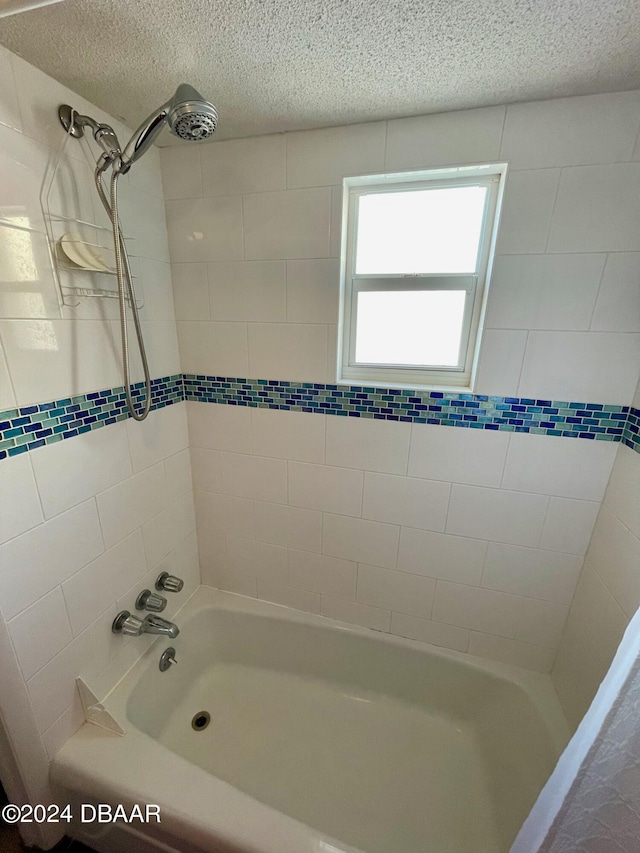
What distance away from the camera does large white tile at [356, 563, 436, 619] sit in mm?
1375

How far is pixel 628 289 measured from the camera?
37.1 inches

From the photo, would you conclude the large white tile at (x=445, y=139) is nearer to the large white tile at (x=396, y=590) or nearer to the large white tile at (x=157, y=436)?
the large white tile at (x=157, y=436)

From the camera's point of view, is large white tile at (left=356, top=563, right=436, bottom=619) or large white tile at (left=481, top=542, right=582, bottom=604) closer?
large white tile at (left=481, top=542, right=582, bottom=604)

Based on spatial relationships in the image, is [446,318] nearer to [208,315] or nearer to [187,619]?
[208,315]

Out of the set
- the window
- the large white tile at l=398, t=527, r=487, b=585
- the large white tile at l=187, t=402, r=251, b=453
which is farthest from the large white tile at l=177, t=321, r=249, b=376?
the large white tile at l=398, t=527, r=487, b=585

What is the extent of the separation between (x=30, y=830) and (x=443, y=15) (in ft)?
7.71

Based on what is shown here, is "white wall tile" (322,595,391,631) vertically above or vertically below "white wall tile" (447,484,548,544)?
below

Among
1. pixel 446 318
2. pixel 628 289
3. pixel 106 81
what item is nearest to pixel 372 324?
pixel 446 318

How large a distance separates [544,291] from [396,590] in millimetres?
1218

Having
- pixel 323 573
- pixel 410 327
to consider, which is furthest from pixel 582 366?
pixel 323 573

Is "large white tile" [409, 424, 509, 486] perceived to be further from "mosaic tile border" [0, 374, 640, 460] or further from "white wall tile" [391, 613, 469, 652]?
"white wall tile" [391, 613, 469, 652]

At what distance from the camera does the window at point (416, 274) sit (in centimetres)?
110

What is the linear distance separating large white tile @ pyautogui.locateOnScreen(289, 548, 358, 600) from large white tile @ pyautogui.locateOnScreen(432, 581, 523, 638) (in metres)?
0.36

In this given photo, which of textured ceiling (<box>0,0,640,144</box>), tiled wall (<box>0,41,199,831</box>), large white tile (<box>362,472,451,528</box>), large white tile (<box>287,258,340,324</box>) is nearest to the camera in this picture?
textured ceiling (<box>0,0,640,144</box>)
